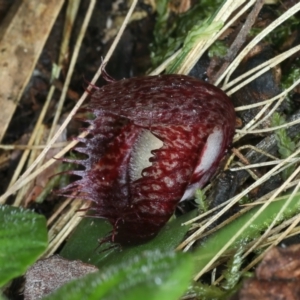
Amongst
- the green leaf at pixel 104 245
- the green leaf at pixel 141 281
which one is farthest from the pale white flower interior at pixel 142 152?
the green leaf at pixel 141 281

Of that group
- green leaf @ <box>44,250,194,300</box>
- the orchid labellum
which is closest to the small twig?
the orchid labellum

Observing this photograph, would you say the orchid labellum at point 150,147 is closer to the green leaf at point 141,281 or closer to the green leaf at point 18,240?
the green leaf at point 18,240

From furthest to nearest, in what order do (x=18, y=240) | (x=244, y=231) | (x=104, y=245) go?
(x=104, y=245)
(x=244, y=231)
(x=18, y=240)

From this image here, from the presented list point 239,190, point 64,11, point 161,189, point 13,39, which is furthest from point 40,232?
point 64,11

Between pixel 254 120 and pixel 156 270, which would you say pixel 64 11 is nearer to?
pixel 254 120

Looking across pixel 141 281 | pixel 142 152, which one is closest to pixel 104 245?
pixel 142 152

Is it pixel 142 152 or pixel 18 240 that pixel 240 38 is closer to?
pixel 142 152

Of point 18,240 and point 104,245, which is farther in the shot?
point 104,245
